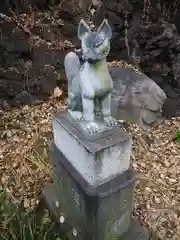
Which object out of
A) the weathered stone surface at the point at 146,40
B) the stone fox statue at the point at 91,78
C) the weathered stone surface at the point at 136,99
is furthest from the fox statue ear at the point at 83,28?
the weathered stone surface at the point at 146,40

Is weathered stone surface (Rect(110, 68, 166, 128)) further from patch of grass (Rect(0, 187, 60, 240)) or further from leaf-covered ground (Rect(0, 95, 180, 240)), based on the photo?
patch of grass (Rect(0, 187, 60, 240))

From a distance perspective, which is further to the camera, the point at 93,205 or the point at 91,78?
the point at 93,205

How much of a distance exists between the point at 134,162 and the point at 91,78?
1768 millimetres

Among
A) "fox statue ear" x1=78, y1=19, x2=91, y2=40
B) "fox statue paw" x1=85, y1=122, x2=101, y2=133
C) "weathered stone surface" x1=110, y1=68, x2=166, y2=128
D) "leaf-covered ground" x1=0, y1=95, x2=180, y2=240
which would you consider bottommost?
"leaf-covered ground" x1=0, y1=95, x2=180, y2=240

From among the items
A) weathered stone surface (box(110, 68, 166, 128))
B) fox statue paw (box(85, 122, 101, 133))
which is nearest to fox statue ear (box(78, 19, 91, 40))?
fox statue paw (box(85, 122, 101, 133))

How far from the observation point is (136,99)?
4188mm

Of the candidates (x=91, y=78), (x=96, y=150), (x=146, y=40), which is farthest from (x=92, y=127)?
(x=146, y=40)

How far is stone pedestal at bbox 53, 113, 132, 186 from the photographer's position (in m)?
2.32

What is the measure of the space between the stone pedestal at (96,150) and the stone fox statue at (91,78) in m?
0.07

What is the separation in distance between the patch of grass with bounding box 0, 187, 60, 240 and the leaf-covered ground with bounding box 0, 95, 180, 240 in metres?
0.41

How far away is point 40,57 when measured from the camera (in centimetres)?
459

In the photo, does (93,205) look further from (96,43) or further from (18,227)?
(96,43)


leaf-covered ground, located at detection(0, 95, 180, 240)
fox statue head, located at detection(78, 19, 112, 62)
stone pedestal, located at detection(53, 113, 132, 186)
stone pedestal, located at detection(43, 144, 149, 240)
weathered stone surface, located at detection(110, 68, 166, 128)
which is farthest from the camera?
weathered stone surface, located at detection(110, 68, 166, 128)

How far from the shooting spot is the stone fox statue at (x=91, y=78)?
211cm
